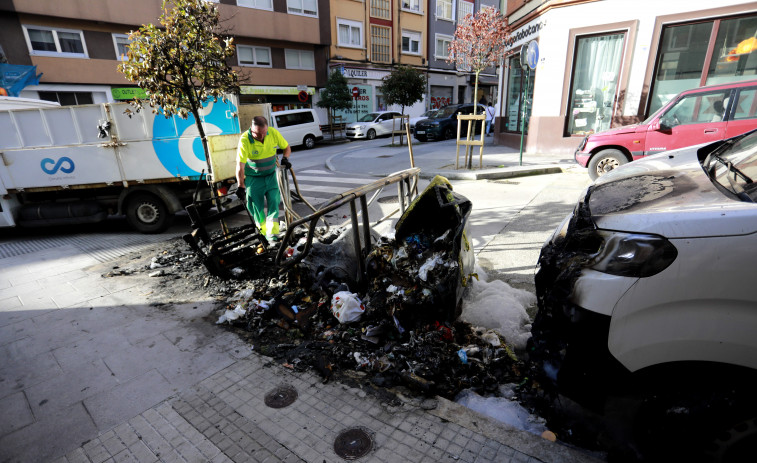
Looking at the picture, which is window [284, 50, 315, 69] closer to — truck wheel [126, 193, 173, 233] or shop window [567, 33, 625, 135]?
shop window [567, 33, 625, 135]

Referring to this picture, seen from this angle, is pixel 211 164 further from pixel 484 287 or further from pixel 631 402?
pixel 631 402

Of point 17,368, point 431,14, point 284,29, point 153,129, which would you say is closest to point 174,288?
point 17,368

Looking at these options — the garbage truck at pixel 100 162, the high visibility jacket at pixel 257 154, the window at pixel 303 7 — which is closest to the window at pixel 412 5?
the window at pixel 303 7

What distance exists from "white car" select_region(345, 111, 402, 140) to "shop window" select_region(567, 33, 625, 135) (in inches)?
480

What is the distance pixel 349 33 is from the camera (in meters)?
27.2

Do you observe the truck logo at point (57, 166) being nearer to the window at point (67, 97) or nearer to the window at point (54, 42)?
the window at point (67, 97)

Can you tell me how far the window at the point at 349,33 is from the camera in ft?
87.4

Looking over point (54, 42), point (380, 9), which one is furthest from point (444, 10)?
point (54, 42)

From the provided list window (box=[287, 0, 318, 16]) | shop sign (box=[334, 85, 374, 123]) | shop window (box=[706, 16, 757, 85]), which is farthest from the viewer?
shop sign (box=[334, 85, 374, 123])

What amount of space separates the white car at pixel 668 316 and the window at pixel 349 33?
28.2m

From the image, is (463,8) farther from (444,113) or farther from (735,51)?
(735,51)

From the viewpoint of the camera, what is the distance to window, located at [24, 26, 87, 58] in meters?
17.6

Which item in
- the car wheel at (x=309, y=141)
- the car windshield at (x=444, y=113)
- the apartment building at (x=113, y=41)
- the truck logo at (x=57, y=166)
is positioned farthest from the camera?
the car windshield at (x=444, y=113)

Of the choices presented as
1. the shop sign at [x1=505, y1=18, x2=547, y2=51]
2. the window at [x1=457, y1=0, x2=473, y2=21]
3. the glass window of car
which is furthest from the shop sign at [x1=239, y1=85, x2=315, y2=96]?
the glass window of car
